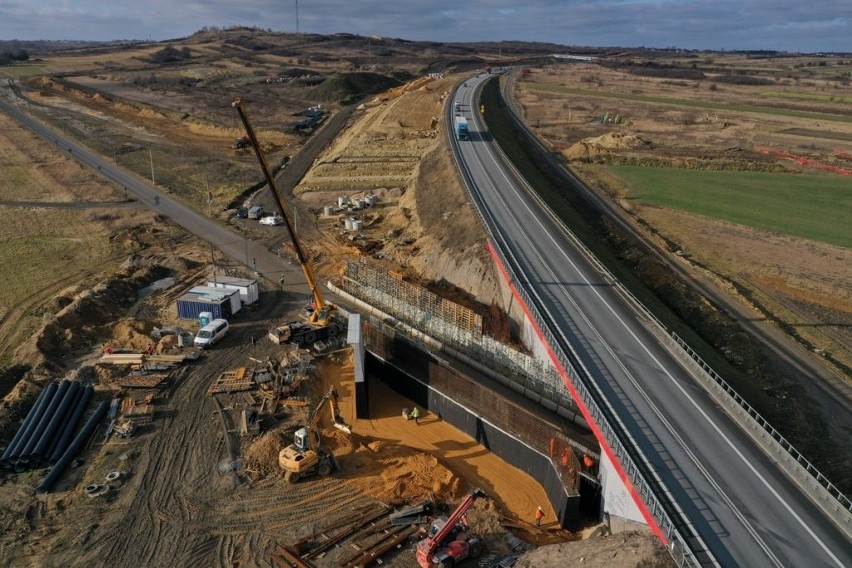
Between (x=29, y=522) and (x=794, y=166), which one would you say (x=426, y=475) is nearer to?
(x=29, y=522)

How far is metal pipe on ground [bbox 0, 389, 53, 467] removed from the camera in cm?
2717

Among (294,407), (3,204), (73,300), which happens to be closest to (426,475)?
(294,407)

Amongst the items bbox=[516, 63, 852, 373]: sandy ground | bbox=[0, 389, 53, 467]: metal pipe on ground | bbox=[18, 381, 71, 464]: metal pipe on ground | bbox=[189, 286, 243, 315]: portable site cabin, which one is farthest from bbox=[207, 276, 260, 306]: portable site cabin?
bbox=[516, 63, 852, 373]: sandy ground

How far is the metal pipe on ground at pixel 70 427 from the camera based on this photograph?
91.7 feet

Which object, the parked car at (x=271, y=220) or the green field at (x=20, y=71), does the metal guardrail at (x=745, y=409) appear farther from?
the green field at (x=20, y=71)

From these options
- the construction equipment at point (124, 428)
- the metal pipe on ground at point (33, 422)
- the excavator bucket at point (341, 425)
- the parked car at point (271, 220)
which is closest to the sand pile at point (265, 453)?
the excavator bucket at point (341, 425)

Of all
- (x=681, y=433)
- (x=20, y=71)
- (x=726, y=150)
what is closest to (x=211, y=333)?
(x=681, y=433)

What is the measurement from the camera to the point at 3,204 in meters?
64.7

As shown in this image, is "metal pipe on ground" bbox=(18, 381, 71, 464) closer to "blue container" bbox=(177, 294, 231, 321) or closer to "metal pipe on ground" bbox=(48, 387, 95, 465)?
"metal pipe on ground" bbox=(48, 387, 95, 465)

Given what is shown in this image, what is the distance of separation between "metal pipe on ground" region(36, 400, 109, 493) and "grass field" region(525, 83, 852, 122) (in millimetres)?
150866

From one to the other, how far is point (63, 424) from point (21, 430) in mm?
1835

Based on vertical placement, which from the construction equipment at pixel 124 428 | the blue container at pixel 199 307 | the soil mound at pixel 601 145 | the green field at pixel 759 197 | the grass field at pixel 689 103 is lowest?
the construction equipment at pixel 124 428

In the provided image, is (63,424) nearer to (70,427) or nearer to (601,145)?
(70,427)

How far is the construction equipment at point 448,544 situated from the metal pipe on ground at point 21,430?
68.3 ft
